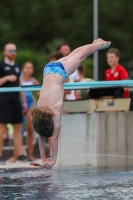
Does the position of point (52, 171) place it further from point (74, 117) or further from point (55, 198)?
point (55, 198)

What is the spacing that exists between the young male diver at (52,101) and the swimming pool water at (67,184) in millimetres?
414

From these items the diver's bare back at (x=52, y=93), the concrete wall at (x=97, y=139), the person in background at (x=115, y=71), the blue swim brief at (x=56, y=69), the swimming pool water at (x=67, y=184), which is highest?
the person in background at (x=115, y=71)

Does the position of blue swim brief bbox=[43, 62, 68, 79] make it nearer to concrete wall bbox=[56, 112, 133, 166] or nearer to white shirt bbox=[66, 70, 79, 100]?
concrete wall bbox=[56, 112, 133, 166]

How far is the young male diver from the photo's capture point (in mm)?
8961

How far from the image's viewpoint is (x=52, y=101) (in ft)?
30.4

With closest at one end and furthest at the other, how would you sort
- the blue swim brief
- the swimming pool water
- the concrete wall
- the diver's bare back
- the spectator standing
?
the swimming pool water
the diver's bare back
the blue swim brief
the concrete wall
the spectator standing

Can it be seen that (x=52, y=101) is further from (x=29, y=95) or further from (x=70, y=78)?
(x=29, y=95)

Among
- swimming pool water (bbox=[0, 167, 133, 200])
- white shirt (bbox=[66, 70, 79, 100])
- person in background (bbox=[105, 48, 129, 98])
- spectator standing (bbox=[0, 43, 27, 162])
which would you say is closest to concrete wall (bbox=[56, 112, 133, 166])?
swimming pool water (bbox=[0, 167, 133, 200])

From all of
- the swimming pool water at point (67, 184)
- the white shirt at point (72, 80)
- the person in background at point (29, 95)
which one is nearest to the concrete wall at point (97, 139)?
the swimming pool water at point (67, 184)

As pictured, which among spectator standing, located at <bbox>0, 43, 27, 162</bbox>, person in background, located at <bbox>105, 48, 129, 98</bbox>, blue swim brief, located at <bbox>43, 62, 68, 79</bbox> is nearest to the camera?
blue swim brief, located at <bbox>43, 62, 68, 79</bbox>

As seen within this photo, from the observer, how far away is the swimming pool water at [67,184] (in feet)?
23.7

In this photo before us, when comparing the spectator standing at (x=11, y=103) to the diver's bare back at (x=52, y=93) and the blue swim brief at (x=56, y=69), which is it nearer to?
the blue swim brief at (x=56, y=69)

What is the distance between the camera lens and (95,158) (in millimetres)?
10812

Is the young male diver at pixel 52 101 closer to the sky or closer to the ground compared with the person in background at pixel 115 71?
closer to the ground
